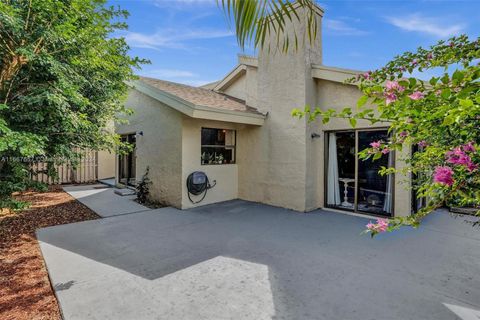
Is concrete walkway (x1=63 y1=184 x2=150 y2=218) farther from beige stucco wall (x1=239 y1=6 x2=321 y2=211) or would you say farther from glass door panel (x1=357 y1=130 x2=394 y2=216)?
glass door panel (x1=357 y1=130 x2=394 y2=216)

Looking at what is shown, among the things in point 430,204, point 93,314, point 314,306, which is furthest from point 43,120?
point 430,204

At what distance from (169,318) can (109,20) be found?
5.90 m

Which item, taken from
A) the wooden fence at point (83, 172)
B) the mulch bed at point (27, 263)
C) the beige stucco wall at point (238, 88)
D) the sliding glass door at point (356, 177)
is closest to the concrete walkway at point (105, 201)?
the mulch bed at point (27, 263)

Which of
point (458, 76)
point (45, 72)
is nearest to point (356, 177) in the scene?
point (458, 76)

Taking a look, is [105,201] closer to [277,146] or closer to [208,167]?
[208,167]

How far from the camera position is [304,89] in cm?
780

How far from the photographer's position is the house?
738cm

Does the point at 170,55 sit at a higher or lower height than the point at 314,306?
higher

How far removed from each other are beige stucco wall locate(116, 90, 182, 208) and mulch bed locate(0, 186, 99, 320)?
2.27m

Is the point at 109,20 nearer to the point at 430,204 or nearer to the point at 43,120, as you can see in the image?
the point at 43,120

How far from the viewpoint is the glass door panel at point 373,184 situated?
23.1ft

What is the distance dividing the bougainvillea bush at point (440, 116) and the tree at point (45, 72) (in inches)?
165

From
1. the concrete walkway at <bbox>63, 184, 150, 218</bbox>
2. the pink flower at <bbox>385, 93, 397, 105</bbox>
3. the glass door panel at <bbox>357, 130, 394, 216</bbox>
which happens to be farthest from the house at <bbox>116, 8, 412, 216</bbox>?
the pink flower at <bbox>385, 93, 397, 105</bbox>

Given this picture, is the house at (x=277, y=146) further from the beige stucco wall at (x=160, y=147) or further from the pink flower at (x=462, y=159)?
the pink flower at (x=462, y=159)
